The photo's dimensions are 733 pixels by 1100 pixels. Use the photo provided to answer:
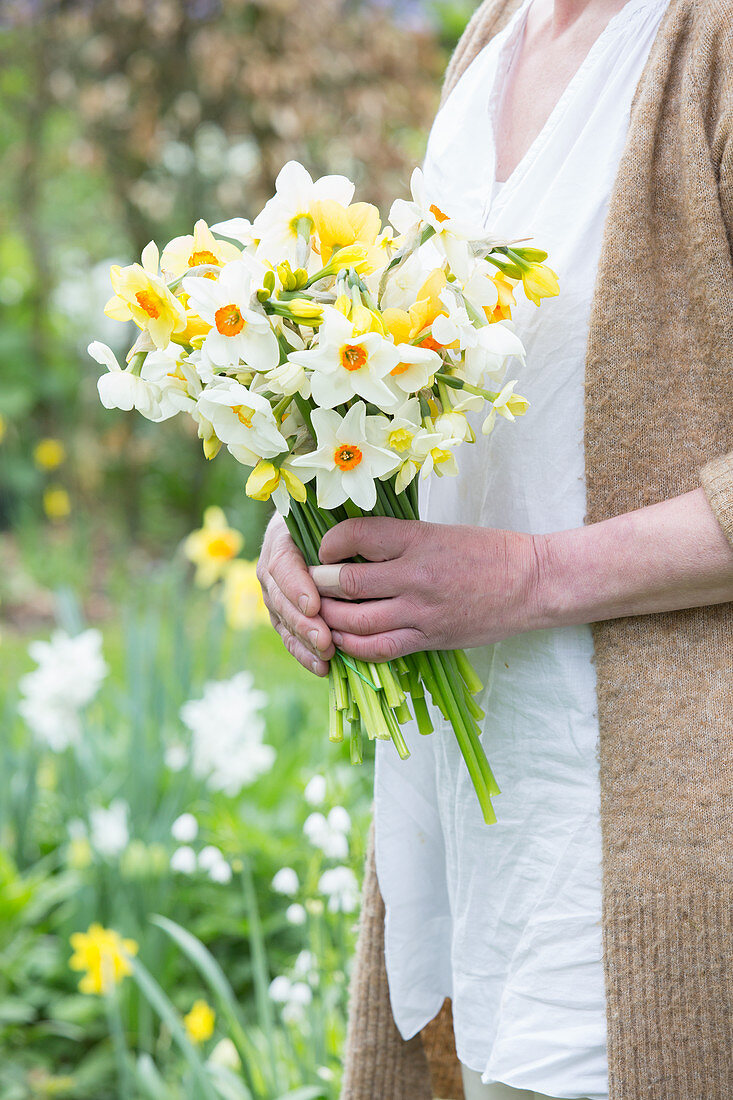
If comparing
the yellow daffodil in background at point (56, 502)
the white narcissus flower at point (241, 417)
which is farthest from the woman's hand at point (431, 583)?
the yellow daffodil in background at point (56, 502)

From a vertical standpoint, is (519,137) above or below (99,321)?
below

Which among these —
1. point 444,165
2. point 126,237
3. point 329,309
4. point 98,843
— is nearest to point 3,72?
point 126,237

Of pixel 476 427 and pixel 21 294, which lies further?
pixel 21 294

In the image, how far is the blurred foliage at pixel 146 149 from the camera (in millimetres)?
4719

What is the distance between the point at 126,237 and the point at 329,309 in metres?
5.08

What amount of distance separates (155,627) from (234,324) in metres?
1.73

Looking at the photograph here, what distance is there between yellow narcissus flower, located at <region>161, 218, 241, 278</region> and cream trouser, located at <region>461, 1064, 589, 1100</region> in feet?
2.48

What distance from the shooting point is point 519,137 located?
1.01 m

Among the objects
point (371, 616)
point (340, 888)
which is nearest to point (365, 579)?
point (371, 616)

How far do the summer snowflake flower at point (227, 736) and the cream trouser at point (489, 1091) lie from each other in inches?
47.4

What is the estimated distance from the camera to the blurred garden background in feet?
5.87

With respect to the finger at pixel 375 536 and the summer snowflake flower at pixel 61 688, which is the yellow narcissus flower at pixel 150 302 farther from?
the summer snowflake flower at pixel 61 688

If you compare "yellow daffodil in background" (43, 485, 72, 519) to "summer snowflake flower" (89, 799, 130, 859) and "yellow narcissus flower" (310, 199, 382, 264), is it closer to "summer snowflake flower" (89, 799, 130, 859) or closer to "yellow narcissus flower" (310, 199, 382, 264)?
"summer snowflake flower" (89, 799, 130, 859)

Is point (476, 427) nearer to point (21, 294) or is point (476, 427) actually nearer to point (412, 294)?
point (412, 294)
